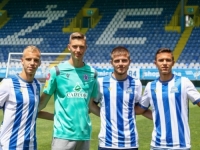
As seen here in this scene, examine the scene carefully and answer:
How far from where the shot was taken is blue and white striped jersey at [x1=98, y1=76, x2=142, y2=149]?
4.44 m

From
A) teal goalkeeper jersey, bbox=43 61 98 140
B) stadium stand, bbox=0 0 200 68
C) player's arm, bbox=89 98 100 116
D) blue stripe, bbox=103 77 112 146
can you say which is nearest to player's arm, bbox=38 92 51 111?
teal goalkeeper jersey, bbox=43 61 98 140

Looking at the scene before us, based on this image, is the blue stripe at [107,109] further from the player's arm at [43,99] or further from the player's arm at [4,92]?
the player's arm at [4,92]

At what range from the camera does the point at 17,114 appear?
4.10 m

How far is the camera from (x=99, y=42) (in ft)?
→ 86.3

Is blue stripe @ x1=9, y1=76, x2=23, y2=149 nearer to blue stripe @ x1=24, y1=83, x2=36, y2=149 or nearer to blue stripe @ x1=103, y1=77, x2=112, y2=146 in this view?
blue stripe @ x1=24, y1=83, x2=36, y2=149

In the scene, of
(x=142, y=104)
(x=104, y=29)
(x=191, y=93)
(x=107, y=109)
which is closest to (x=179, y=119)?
(x=191, y=93)

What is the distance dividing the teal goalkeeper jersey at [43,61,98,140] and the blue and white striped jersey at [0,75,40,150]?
0.24 metres

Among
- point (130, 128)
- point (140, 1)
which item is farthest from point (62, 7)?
point (130, 128)

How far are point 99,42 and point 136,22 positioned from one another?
7.79ft

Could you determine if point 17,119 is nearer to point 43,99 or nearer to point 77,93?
point 43,99

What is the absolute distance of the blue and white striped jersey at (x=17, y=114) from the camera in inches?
162

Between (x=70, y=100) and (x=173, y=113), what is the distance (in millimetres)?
920

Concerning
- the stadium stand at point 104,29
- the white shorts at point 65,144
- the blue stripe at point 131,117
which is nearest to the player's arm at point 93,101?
the blue stripe at point 131,117

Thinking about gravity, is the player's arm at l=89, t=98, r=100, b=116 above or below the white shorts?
above
